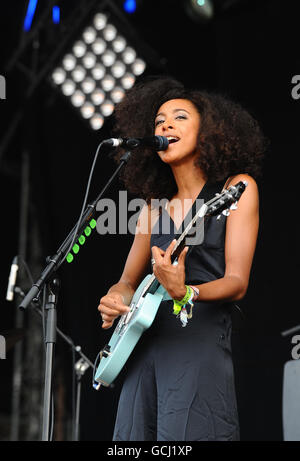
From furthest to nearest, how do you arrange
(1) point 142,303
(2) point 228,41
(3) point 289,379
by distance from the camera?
(2) point 228,41
(3) point 289,379
(1) point 142,303

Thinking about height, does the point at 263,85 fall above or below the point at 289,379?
above

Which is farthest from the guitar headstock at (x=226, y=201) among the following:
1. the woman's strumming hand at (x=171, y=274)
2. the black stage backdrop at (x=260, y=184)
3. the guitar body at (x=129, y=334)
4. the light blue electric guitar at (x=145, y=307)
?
the black stage backdrop at (x=260, y=184)

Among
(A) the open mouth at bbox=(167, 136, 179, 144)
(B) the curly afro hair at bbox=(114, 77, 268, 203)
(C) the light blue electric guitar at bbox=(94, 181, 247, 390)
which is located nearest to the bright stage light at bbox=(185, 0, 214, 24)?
(B) the curly afro hair at bbox=(114, 77, 268, 203)

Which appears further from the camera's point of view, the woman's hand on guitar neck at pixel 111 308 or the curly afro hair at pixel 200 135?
the curly afro hair at pixel 200 135

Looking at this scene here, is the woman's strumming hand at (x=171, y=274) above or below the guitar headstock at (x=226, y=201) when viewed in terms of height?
below

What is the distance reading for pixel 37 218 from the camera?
17.1 feet

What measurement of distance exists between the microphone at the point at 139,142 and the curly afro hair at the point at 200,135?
0.18m

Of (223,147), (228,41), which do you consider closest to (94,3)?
(228,41)

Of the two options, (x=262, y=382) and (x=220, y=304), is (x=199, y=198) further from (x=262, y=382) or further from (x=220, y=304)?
(x=262, y=382)

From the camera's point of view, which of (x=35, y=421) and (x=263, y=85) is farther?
(x=35, y=421)

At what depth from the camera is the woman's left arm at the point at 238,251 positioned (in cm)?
203

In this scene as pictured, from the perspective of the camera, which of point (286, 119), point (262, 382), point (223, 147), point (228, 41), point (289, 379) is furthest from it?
point (228, 41)

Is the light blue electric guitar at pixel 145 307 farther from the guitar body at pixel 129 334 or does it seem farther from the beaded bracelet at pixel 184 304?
the beaded bracelet at pixel 184 304

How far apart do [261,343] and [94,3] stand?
2.61m
